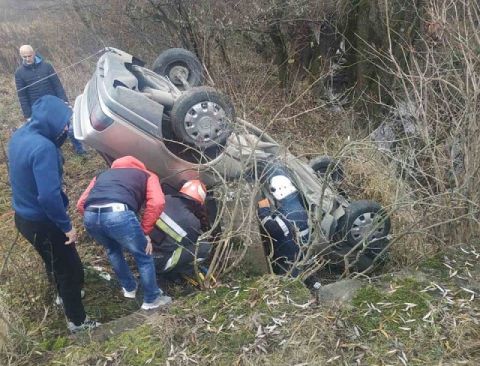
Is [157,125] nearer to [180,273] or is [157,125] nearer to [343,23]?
[180,273]

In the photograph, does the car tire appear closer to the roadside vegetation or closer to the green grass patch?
the roadside vegetation

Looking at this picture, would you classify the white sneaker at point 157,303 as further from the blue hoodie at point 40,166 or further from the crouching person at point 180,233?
the blue hoodie at point 40,166

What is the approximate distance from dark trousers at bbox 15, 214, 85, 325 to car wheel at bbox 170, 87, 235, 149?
160 centimetres

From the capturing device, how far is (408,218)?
185 inches

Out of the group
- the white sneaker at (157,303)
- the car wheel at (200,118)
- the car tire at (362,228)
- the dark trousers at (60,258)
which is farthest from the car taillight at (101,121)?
the car tire at (362,228)

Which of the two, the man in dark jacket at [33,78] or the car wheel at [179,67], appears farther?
the man in dark jacket at [33,78]

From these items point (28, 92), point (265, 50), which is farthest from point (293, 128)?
point (28, 92)

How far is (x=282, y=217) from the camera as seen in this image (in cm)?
446

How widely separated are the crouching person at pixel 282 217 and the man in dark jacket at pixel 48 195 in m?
1.64

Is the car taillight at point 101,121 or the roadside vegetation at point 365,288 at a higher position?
the car taillight at point 101,121

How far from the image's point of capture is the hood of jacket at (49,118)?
3441mm

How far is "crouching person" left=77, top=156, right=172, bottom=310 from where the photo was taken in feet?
11.3

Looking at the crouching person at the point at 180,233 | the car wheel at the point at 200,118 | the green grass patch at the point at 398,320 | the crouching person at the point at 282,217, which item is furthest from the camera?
the car wheel at the point at 200,118

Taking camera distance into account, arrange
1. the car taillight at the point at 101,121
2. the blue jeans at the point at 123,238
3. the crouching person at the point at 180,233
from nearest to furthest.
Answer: the blue jeans at the point at 123,238 → the crouching person at the point at 180,233 → the car taillight at the point at 101,121
